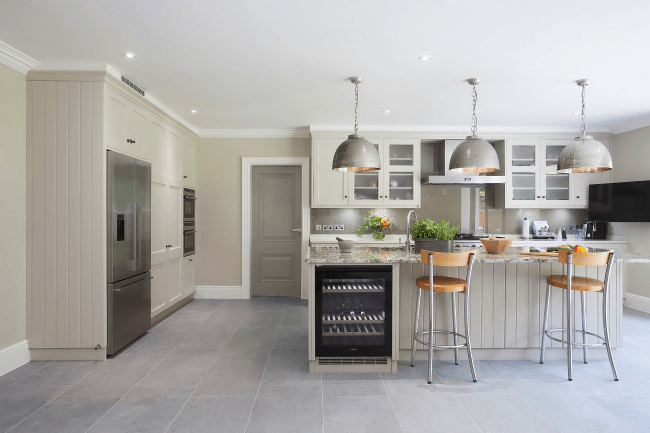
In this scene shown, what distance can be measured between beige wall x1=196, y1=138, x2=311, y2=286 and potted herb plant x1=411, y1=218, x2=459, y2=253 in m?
2.77

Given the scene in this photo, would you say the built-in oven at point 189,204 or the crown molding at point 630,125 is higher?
Result: the crown molding at point 630,125

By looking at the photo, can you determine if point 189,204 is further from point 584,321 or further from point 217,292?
point 584,321

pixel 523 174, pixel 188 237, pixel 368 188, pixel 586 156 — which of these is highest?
pixel 523 174

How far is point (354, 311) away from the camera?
301cm

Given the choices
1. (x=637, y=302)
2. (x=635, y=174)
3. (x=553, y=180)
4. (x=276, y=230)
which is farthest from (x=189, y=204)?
(x=637, y=302)

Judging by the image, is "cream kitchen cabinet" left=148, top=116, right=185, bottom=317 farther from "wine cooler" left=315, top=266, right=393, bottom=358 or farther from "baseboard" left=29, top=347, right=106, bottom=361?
"wine cooler" left=315, top=266, right=393, bottom=358

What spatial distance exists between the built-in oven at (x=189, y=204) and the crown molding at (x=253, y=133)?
90 cm

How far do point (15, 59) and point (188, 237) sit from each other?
274cm

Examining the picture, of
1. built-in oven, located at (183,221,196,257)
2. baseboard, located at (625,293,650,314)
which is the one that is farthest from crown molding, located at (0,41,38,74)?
baseboard, located at (625,293,650,314)

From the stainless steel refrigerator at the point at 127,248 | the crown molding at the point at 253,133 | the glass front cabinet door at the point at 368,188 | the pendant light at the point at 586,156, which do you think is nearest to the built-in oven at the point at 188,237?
the stainless steel refrigerator at the point at 127,248

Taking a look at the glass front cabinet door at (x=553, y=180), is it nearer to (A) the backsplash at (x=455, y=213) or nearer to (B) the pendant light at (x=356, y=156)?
(A) the backsplash at (x=455, y=213)

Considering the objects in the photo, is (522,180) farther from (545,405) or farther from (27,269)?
(27,269)

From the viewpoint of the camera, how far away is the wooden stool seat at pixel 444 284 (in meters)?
2.83

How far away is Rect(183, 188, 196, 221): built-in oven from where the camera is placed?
5074 mm
